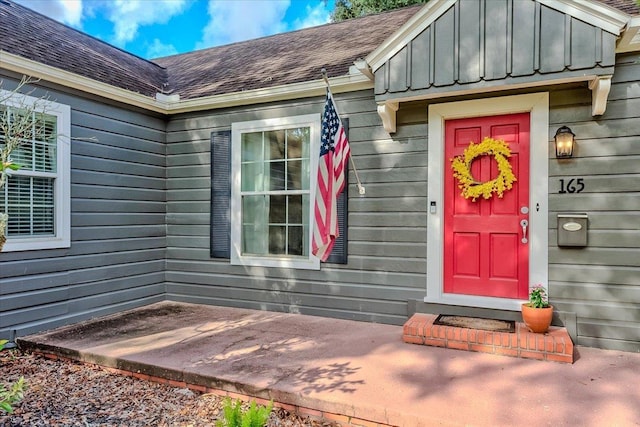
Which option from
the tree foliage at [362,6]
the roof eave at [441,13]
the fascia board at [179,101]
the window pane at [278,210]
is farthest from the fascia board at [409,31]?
the tree foliage at [362,6]

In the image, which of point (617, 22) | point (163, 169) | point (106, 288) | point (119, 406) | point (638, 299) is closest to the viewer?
point (119, 406)

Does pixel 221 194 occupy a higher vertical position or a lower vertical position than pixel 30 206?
higher

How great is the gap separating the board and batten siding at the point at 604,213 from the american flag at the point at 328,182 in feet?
5.87

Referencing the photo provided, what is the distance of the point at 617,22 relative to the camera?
2.90 metres

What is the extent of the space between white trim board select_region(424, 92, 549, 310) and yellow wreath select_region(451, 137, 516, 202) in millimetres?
157

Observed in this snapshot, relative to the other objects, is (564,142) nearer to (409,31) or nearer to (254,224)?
(409,31)

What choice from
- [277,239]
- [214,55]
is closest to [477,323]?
[277,239]

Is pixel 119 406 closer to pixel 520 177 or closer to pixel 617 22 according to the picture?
pixel 520 177

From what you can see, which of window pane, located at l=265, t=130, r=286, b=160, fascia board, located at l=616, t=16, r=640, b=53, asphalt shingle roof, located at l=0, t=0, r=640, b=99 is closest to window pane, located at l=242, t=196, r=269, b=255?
window pane, located at l=265, t=130, r=286, b=160

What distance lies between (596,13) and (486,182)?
1.46 meters

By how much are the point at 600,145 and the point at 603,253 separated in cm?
87

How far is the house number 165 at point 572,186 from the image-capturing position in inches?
131

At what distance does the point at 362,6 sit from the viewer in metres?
13.6

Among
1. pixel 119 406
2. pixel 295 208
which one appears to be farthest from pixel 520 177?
pixel 119 406
